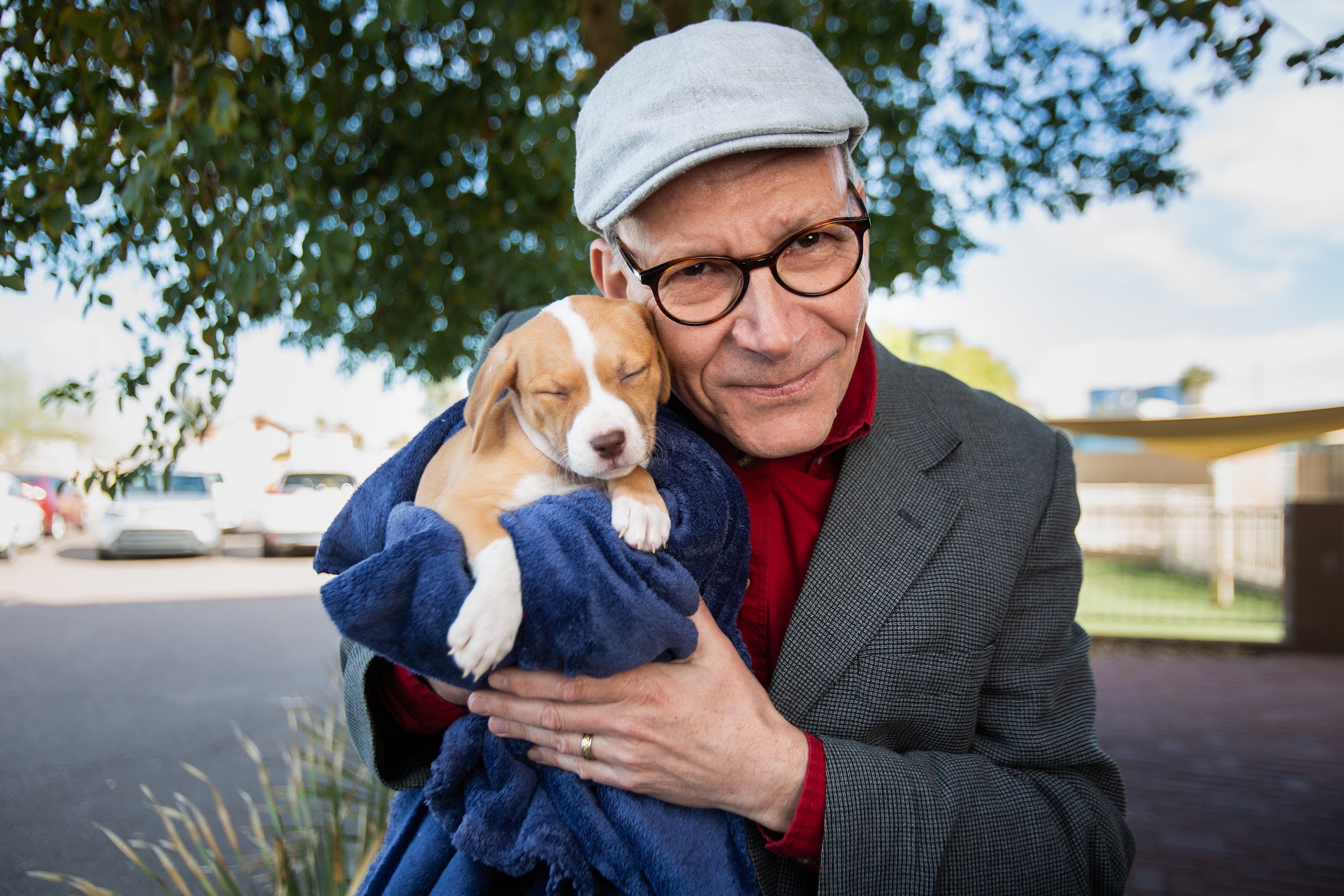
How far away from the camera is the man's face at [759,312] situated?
1598 millimetres

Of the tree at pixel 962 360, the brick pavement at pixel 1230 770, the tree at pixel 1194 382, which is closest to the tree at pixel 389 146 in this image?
the brick pavement at pixel 1230 770

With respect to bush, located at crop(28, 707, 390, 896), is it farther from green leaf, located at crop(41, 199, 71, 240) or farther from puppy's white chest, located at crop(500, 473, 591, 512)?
green leaf, located at crop(41, 199, 71, 240)

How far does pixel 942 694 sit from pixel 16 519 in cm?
621

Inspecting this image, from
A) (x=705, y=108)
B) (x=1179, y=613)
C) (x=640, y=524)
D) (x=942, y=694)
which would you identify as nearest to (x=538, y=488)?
(x=640, y=524)

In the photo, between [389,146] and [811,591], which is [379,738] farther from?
[389,146]

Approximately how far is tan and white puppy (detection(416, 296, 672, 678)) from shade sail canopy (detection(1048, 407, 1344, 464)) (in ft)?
35.0

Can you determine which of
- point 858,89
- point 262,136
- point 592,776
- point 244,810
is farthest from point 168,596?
point 592,776

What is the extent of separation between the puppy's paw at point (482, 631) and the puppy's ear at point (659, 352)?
0.72 m

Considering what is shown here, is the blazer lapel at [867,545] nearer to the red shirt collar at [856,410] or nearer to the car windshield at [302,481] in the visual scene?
the red shirt collar at [856,410]

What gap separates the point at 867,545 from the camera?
5.98 feet

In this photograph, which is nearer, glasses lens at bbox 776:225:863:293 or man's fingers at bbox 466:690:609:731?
man's fingers at bbox 466:690:609:731

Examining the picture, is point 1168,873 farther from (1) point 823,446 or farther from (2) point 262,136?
(2) point 262,136

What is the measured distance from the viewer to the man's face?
1.60 meters

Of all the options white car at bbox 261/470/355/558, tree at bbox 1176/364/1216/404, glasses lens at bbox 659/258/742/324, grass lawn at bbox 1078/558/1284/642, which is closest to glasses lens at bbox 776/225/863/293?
glasses lens at bbox 659/258/742/324
